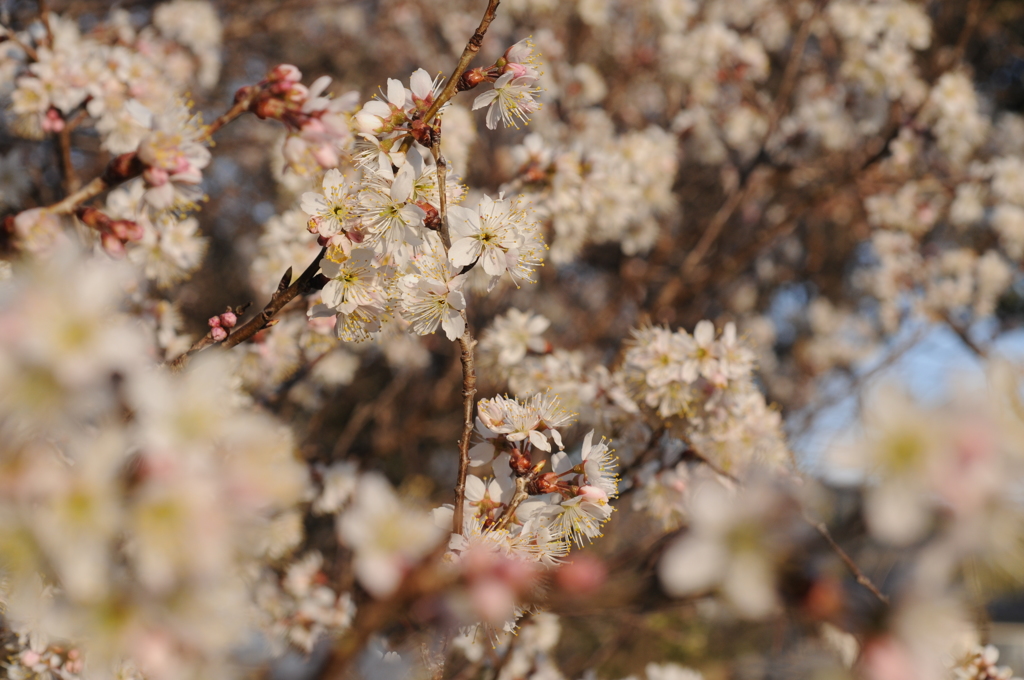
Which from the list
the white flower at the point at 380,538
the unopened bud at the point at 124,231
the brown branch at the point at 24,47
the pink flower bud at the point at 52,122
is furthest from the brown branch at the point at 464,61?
the brown branch at the point at 24,47

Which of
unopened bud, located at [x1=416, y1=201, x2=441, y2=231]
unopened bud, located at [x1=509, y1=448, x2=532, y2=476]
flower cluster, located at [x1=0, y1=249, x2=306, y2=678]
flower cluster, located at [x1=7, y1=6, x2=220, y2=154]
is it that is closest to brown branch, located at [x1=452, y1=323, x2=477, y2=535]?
unopened bud, located at [x1=509, y1=448, x2=532, y2=476]

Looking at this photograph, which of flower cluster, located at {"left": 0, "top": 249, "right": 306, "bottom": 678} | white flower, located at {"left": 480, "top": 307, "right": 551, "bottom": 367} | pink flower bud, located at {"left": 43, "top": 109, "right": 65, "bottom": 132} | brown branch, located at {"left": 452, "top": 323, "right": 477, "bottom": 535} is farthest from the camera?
white flower, located at {"left": 480, "top": 307, "right": 551, "bottom": 367}

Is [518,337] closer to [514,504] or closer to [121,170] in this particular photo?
[514,504]

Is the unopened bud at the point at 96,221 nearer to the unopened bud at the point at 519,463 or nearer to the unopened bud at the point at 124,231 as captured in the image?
the unopened bud at the point at 124,231

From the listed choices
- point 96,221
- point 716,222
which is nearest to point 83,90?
point 96,221

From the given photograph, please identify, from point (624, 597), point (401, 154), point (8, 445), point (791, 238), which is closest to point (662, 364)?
point (401, 154)

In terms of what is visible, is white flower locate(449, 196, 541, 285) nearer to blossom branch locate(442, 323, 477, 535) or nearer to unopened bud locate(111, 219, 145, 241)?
blossom branch locate(442, 323, 477, 535)

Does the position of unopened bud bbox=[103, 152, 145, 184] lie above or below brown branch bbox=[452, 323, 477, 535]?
above

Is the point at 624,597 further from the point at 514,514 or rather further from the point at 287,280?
the point at 287,280

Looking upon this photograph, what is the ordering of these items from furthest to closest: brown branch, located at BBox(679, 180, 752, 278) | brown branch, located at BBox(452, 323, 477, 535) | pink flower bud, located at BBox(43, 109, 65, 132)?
brown branch, located at BBox(679, 180, 752, 278) → pink flower bud, located at BBox(43, 109, 65, 132) → brown branch, located at BBox(452, 323, 477, 535)

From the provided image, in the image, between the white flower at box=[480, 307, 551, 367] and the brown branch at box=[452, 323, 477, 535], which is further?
the white flower at box=[480, 307, 551, 367]

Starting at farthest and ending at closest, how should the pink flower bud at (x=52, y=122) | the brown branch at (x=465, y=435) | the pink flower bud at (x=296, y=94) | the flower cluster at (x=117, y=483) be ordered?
the pink flower bud at (x=52, y=122)
the pink flower bud at (x=296, y=94)
the brown branch at (x=465, y=435)
the flower cluster at (x=117, y=483)
